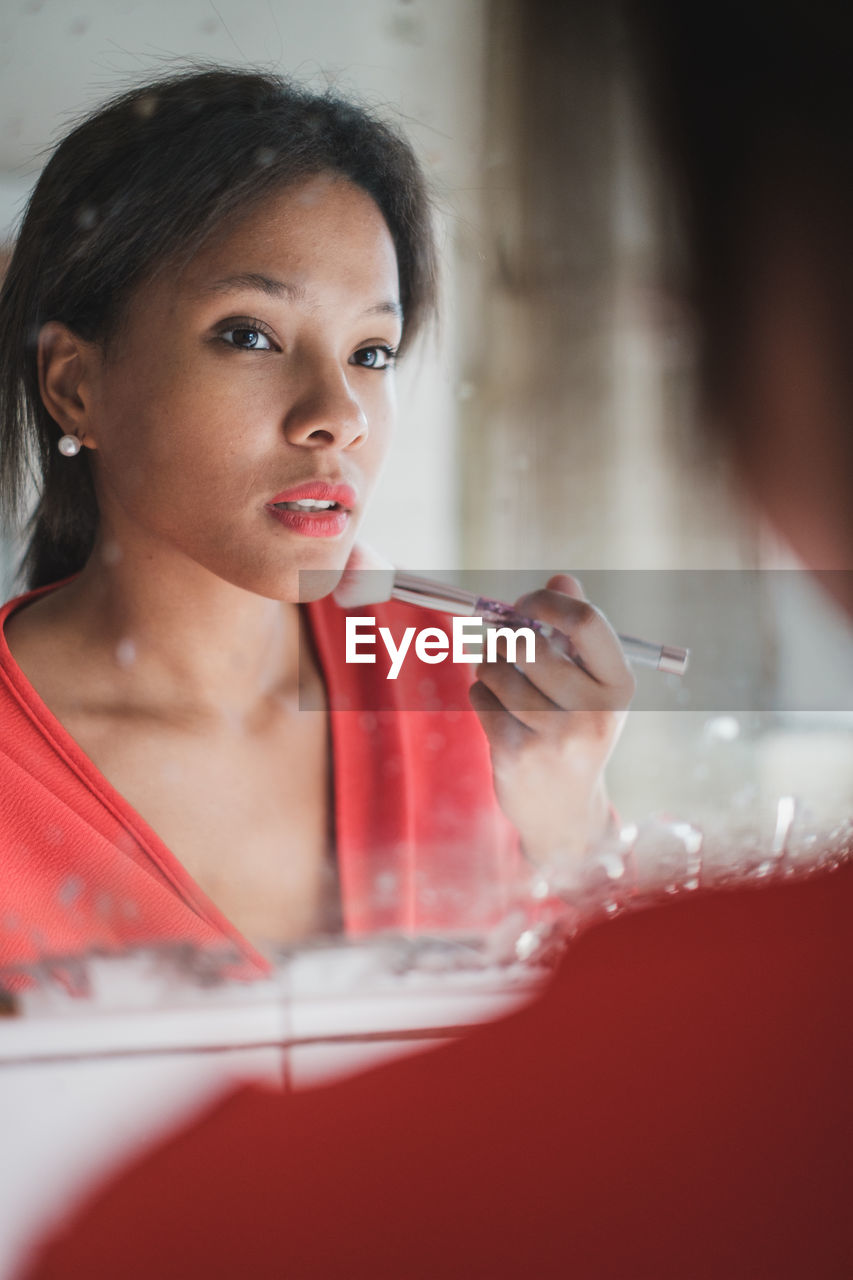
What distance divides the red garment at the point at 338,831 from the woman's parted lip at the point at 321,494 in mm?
46

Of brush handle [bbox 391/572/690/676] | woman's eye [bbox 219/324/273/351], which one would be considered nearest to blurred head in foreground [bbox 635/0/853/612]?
brush handle [bbox 391/572/690/676]

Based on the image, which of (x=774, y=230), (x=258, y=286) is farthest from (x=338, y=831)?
(x=774, y=230)

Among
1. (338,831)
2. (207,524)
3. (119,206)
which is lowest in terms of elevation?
(338,831)

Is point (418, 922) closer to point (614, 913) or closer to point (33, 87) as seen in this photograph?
point (614, 913)

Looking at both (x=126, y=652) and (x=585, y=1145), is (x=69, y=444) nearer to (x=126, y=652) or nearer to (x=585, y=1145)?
(x=126, y=652)

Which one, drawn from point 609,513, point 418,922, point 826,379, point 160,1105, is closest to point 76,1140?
point 160,1105

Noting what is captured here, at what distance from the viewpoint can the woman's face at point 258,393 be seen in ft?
1.09

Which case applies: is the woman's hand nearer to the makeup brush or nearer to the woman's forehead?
the makeup brush

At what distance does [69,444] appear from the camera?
345 millimetres

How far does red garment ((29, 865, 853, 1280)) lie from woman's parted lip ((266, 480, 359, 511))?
0.19m

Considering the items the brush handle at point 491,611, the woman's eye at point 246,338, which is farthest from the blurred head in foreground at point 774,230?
the woman's eye at point 246,338

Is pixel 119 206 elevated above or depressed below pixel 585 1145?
above

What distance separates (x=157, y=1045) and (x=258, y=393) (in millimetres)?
224

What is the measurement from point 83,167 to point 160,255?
0.04 metres
